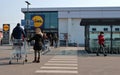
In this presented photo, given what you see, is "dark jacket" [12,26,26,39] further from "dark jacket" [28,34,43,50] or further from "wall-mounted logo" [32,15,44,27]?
"wall-mounted logo" [32,15,44,27]

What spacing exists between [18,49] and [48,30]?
1799 inches

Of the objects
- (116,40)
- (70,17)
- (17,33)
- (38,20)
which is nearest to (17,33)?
(17,33)

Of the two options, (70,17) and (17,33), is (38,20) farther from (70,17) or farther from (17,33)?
(17,33)

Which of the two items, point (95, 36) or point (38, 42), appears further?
point (95, 36)

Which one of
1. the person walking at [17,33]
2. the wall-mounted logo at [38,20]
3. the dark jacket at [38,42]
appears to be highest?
the wall-mounted logo at [38,20]

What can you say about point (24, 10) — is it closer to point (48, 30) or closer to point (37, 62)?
point (48, 30)

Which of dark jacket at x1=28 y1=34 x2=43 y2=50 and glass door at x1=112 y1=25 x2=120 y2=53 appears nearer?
dark jacket at x1=28 y1=34 x2=43 y2=50

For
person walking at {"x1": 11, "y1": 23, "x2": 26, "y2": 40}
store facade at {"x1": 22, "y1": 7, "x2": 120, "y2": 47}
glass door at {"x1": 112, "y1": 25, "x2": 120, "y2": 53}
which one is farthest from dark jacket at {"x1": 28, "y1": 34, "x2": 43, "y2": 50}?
store facade at {"x1": 22, "y1": 7, "x2": 120, "y2": 47}

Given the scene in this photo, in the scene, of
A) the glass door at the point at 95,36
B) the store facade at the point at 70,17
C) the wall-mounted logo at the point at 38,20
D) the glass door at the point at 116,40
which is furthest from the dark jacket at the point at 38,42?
the wall-mounted logo at the point at 38,20

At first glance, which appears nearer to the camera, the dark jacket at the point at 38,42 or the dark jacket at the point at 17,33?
the dark jacket at the point at 38,42

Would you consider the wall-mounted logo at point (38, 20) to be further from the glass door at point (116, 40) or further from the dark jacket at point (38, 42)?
the dark jacket at point (38, 42)

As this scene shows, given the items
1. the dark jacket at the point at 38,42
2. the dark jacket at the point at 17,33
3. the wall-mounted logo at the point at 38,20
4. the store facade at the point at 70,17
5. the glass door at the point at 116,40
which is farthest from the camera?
the wall-mounted logo at the point at 38,20

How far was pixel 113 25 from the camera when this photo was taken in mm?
25641

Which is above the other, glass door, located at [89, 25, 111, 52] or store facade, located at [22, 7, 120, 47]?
store facade, located at [22, 7, 120, 47]
